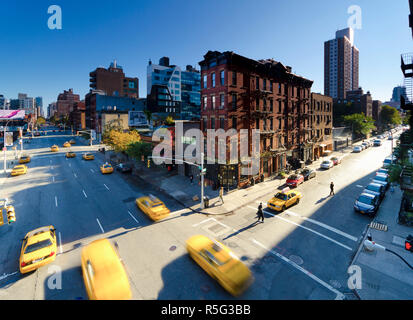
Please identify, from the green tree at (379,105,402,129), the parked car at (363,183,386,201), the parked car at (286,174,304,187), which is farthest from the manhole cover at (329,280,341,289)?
the green tree at (379,105,402,129)

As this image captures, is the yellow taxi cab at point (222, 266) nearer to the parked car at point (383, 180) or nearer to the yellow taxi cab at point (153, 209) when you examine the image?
the yellow taxi cab at point (153, 209)

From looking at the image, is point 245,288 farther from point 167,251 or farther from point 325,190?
point 325,190

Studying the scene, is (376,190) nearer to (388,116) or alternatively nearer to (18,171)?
(18,171)

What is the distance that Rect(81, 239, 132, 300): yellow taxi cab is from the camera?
8797 mm

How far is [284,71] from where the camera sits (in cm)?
3278

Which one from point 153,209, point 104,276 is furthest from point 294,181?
point 104,276

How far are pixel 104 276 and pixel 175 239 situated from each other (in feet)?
20.2

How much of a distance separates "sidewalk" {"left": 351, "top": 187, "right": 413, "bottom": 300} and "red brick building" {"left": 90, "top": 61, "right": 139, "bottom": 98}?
123 m

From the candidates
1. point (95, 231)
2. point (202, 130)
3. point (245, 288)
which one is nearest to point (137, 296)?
point (245, 288)

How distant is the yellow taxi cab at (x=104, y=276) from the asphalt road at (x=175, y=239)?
1.11 metres

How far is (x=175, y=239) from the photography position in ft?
49.3

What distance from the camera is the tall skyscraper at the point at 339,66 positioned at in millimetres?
139750

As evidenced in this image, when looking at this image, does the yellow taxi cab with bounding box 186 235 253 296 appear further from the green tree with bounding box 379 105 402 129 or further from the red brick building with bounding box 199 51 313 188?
the green tree with bounding box 379 105 402 129

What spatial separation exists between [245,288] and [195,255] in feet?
10.5
